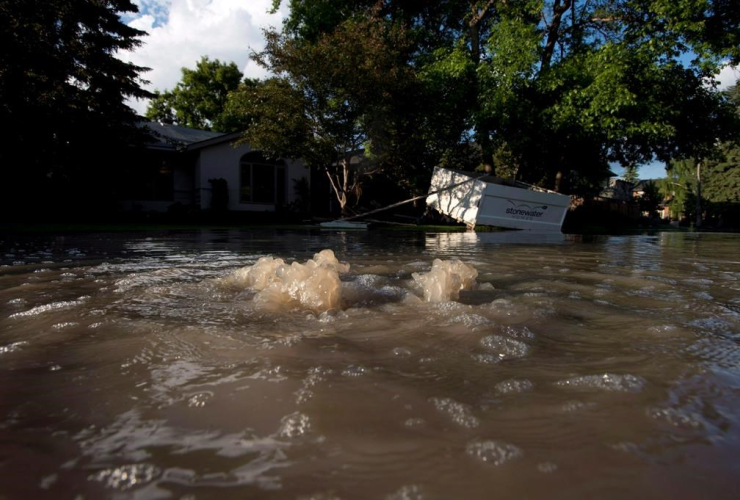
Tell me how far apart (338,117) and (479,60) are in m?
6.83

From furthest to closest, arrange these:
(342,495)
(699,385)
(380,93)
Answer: (380,93), (699,385), (342,495)

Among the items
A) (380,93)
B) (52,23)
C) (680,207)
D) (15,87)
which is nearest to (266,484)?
(380,93)

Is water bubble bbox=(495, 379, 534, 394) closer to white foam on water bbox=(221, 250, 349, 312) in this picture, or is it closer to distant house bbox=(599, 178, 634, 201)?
white foam on water bbox=(221, 250, 349, 312)

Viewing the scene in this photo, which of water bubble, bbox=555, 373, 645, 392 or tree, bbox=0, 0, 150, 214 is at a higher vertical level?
tree, bbox=0, 0, 150, 214

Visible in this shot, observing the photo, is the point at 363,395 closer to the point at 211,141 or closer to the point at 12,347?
the point at 12,347

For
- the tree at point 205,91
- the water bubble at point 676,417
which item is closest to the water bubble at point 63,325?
the water bubble at point 676,417

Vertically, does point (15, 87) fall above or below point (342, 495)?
above

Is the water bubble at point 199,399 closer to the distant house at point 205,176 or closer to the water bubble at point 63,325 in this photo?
the water bubble at point 63,325

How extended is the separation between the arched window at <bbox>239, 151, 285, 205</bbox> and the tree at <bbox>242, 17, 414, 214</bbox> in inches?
204

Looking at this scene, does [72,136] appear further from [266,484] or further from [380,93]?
[266,484]

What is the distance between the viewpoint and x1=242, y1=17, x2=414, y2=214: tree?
44.1 ft

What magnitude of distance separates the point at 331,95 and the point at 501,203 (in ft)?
22.9

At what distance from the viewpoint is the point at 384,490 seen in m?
0.98

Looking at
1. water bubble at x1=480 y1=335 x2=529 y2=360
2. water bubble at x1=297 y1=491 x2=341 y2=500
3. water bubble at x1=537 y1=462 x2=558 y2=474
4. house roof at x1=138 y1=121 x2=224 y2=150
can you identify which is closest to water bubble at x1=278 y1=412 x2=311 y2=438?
water bubble at x1=297 y1=491 x2=341 y2=500
